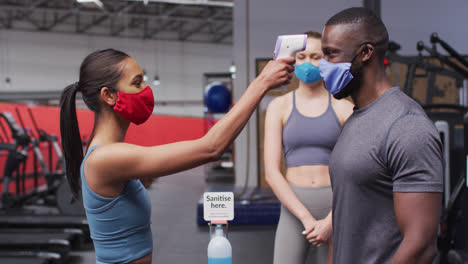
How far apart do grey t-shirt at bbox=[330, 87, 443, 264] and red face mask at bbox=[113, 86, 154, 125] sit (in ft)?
2.05

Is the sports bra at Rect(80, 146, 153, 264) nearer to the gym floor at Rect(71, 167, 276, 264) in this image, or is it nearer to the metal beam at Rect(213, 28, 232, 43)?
the gym floor at Rect(71, 167, 276, 264)

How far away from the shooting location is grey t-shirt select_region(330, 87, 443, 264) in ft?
2.93

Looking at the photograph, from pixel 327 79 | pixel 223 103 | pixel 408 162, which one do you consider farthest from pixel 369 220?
pixel 223 103

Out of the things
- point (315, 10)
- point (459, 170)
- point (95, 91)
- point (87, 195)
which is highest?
point (315, 10)

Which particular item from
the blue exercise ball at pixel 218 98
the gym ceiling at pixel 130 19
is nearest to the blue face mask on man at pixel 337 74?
the blue exercise ball at pixel 218 98

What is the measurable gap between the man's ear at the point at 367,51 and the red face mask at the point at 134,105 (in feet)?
2.18

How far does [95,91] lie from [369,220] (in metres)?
0.91

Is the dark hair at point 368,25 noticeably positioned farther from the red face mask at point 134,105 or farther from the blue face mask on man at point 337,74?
the red face mask at point 134,105

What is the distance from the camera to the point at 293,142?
1.61 m

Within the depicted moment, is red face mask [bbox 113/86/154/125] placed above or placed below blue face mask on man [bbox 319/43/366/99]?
below

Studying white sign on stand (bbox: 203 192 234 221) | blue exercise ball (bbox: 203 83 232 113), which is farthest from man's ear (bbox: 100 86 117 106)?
blue exercise ball (bbox: 203 83 232 113)

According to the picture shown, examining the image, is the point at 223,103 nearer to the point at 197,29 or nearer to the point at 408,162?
the point at 408,162

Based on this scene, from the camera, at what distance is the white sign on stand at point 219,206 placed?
1.18 m

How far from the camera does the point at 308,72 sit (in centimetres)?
157
